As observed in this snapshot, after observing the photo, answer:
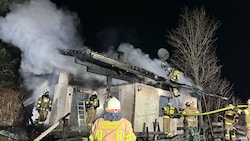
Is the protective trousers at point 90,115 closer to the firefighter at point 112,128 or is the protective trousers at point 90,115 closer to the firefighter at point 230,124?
the firefighter at point 230,124

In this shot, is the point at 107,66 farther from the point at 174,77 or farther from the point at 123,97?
the point at 174,77

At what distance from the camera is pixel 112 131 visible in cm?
334

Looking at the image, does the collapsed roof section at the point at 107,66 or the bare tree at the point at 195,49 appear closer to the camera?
the collapsed roof section at the point at 107,66

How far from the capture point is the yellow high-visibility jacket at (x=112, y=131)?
3318 mm

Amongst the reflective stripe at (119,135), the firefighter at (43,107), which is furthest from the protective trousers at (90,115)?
the reflective stripe at (119,135)

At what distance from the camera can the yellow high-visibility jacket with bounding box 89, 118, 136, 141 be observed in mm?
3318

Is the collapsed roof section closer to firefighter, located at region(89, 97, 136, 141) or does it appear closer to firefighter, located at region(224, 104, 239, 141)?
firefighter, located at region(224, 104, 239, 141)

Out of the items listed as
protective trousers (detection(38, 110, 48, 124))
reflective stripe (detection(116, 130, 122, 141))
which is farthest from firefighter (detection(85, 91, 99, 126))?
reflective stripe (detection(116, 130, 122, 141))

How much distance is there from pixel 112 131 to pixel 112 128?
40mm

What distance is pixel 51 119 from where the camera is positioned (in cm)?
1259

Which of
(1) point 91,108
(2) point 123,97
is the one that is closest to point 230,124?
(2) point 123,97

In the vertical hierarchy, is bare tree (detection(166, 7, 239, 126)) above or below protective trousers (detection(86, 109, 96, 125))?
above

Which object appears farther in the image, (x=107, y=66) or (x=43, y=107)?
(x=43, y=107)

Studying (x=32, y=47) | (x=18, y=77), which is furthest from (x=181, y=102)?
(x=18, y=77)
